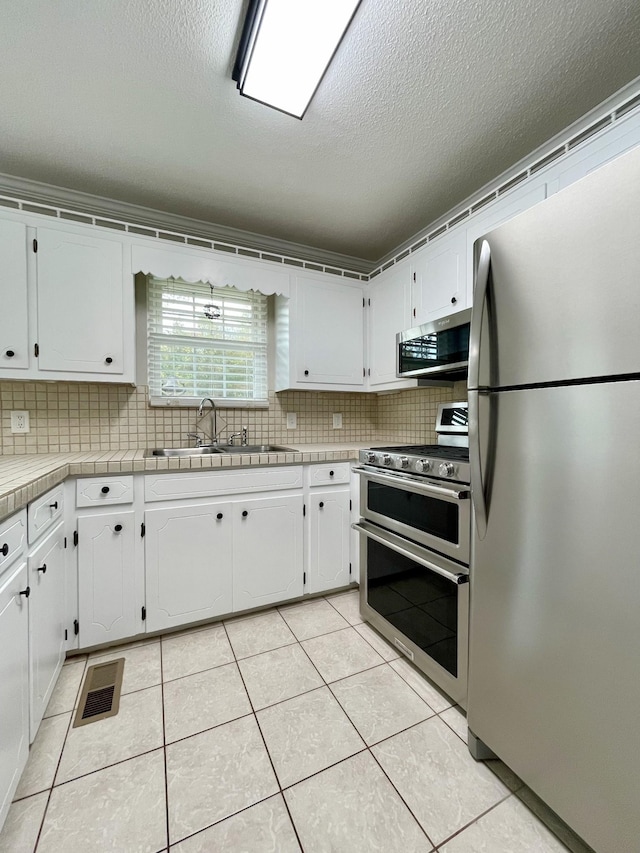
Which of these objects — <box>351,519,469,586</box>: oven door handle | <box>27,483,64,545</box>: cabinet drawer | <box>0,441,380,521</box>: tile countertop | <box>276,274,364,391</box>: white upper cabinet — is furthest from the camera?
<box>276,274,364,391</box>: white upper cabinet

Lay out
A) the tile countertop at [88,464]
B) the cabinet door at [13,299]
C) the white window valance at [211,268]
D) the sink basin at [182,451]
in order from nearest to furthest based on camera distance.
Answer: the tile countertop at [88,464]
the cabinet door at [13,299]
the white window valance at [211,268]
the sink basin at [182,451]

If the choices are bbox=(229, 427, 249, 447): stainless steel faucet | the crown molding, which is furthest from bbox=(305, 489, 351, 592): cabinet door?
the crown molding

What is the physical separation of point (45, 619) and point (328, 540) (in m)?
1.40

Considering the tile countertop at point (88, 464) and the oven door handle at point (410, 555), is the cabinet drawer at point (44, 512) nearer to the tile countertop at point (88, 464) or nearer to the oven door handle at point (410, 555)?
the tile countertop at point (88, 464)

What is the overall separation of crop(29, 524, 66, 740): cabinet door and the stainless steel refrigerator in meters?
1.46

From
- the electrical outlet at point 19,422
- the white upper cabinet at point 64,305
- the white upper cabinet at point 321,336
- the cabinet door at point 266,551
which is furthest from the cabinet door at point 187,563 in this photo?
the white upper cabinet at point 321,336

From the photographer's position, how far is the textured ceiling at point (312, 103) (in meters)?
1.21

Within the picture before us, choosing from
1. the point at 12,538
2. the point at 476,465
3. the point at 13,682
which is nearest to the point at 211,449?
the point at 12,538

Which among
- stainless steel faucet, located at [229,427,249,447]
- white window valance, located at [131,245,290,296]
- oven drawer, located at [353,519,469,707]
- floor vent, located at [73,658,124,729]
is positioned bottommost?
floor vent, located at [73,658,124,729]

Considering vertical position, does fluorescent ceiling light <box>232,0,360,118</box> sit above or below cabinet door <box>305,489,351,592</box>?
above

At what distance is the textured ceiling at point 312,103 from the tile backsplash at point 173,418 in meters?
1.17

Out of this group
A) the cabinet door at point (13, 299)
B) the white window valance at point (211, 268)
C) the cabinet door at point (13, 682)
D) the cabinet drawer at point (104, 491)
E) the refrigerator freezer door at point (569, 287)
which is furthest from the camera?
the white window valance at point (211, 268)

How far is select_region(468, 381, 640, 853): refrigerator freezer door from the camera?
2.68 feet

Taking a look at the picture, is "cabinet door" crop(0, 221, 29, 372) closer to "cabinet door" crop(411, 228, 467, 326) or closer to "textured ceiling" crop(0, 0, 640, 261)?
"textured ceiling" crop(0, 0, 640, 261)
